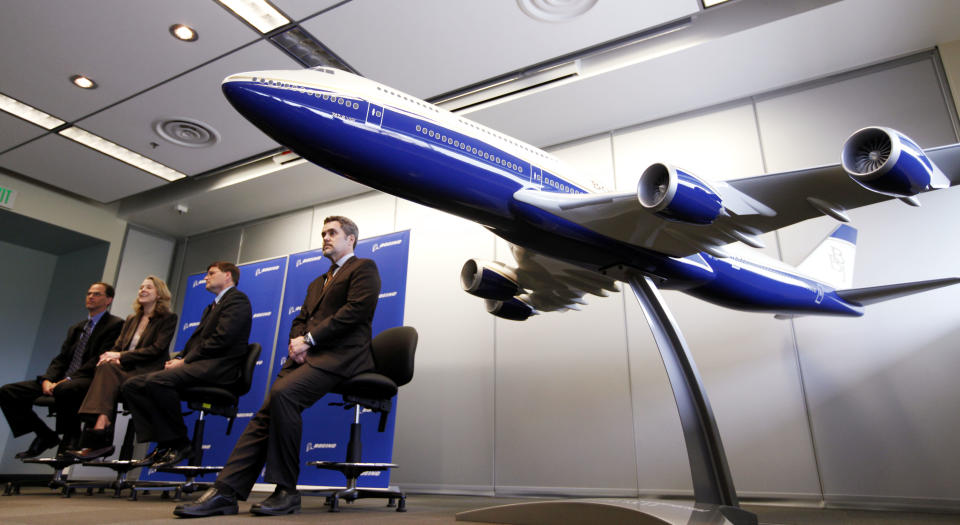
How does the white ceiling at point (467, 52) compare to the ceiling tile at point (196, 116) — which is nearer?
the white ceiling at point (467, 52)

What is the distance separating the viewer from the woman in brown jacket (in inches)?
171

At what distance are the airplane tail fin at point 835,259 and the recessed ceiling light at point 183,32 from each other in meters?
4.90

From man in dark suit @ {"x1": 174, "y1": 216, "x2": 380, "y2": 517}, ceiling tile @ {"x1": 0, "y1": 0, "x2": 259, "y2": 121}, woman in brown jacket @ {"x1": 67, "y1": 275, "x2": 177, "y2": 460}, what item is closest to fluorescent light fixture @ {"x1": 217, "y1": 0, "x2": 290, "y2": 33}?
ceiling tile @ {"x1": 0, "y1": 0, "x2": 259, "y2": 121}

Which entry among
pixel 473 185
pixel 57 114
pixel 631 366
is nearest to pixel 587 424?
pixel 631 366

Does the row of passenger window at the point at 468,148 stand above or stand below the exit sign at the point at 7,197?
below

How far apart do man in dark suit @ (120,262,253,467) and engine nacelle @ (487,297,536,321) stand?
2.14 metres

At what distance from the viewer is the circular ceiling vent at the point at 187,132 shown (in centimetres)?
562

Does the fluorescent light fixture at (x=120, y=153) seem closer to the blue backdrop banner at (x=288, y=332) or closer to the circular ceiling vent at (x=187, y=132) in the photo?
the circular ceiling vent at (x=187, y=132)

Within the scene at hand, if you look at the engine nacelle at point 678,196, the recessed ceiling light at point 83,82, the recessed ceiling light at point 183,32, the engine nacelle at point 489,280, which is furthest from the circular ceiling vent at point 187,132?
the engine nacelle at point 678,196

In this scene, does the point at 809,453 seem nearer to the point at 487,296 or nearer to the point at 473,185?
the point at 487,296

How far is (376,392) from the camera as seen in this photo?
361 cm

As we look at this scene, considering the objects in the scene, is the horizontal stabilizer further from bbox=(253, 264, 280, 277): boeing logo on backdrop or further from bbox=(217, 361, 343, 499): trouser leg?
bbox=(253, 264, 280, 277): boeing logo on backdrop

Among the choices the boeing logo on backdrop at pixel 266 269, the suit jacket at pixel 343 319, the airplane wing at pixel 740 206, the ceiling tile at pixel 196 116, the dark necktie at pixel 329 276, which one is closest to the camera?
the airplane wing at pixel 740 206

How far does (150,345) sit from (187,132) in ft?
7.82
